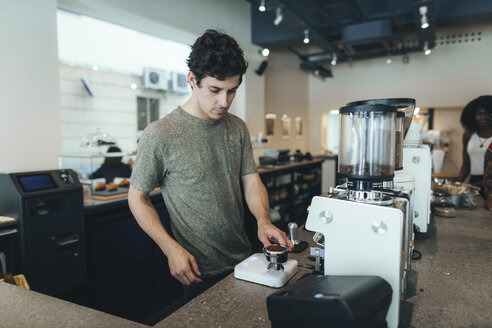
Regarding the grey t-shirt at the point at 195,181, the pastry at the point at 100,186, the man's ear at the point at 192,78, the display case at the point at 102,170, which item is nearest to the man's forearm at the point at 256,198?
the grey t-shirt at the point at 195,181

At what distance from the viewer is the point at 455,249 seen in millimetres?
1581

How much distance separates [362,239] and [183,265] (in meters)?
0.64

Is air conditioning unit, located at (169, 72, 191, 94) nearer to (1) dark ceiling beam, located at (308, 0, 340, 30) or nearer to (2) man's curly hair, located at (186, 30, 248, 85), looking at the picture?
(1) dark ceiling beam, located at (308, 0, 340, 30)

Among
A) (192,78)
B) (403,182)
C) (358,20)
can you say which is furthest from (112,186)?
(358,20)

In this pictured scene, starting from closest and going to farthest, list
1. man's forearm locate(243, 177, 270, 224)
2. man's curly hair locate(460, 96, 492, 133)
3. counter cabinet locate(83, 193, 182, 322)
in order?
man's forearm locate(243, 177, 270, 224), counter cabinet locate(83, 193, 182, 322), man's curly hair locate(460, 96, 492, 133)

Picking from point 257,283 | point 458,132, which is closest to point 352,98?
point 458,132

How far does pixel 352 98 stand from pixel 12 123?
21.9 feet

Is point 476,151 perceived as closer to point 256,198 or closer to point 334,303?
point 256,198

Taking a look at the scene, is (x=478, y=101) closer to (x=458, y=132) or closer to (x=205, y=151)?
(x=205, y=151)

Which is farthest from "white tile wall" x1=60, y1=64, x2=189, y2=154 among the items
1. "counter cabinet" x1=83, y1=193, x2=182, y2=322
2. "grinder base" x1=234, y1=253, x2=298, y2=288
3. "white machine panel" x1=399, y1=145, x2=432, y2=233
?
"white machine panel" x1=399, y1=145, x2=432, y2=233

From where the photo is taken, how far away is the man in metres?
1.37

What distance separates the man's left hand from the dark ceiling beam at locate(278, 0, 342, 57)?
10.5 ft

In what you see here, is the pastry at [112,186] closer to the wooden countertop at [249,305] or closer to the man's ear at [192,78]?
the man's ear at [192,78]

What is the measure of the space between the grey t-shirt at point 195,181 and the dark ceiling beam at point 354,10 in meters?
3.99
